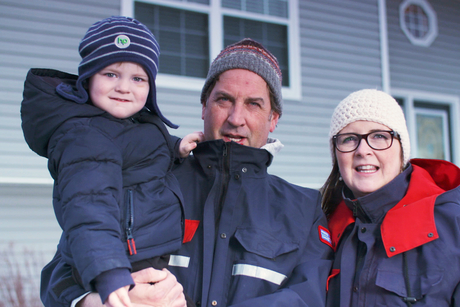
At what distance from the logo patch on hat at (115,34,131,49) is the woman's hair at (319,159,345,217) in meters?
1.22

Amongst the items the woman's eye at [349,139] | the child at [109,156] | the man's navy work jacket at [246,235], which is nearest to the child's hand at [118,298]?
the child at [109,156]

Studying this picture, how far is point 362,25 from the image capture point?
6.79 meters

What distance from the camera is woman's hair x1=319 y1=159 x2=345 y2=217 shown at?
88.9 inches

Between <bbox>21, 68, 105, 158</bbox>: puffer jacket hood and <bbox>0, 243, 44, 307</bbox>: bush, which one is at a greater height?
<bbox>21, 68, 105, 158</bbox>: puffer jacket hood

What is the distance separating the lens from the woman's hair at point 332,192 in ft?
7.41

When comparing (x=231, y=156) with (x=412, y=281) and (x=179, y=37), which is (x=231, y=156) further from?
(x=179, y=37)

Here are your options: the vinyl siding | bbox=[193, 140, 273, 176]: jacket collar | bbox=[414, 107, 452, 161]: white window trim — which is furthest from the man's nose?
bbox=[414, 107, 452, 161]: white window trim

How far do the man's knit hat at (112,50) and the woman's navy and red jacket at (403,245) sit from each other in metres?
1.14

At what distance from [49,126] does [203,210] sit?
78cm

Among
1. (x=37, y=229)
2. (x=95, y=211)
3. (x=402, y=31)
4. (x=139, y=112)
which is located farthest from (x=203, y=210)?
(x=402, y=31)

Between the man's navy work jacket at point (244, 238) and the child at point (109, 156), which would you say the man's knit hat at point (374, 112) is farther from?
the child at point (109, 156)

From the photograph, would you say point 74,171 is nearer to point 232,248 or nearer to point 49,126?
point 49,126

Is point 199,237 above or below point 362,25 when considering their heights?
below

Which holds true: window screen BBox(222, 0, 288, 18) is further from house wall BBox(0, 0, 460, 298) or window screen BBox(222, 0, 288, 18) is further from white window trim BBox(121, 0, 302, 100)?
house wall BBox(0, 0, 460, 298)
